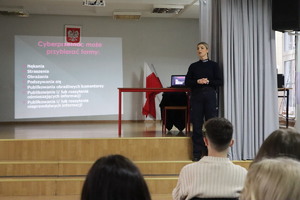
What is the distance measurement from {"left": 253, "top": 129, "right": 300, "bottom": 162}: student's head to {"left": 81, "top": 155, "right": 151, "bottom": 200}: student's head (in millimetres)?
654

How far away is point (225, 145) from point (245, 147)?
2.65 meters

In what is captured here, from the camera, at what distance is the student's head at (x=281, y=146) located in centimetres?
141

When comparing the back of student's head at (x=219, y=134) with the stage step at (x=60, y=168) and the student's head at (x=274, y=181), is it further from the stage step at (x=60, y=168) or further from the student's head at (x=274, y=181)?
the stage step at (x=60, y=168)

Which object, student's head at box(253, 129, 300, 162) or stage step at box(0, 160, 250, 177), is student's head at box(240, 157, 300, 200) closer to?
student's head at box(253, 129, 300, 162)

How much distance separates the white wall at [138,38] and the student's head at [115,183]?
7.29 m

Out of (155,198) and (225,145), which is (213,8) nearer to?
(155,198)

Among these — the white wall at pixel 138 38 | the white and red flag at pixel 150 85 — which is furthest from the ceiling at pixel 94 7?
the white and red flag at pixel 150 85

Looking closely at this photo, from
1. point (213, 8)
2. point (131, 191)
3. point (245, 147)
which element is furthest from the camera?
point (213, 8)

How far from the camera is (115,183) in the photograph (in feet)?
2.93

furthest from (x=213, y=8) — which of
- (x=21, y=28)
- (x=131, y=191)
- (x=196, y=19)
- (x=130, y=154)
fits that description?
(x=21, y=28)

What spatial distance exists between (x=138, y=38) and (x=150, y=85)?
1153 mm

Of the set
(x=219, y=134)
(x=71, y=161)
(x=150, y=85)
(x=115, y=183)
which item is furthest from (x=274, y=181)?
(x=150, y=85)

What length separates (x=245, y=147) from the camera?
446cm

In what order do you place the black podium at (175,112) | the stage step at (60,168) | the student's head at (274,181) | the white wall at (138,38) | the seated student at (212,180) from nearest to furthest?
the student's head at (274,181)
the seated student at (212,180)
the stage step at (60,168)
the black podium at (175,112)
the white wall at (138,38)
